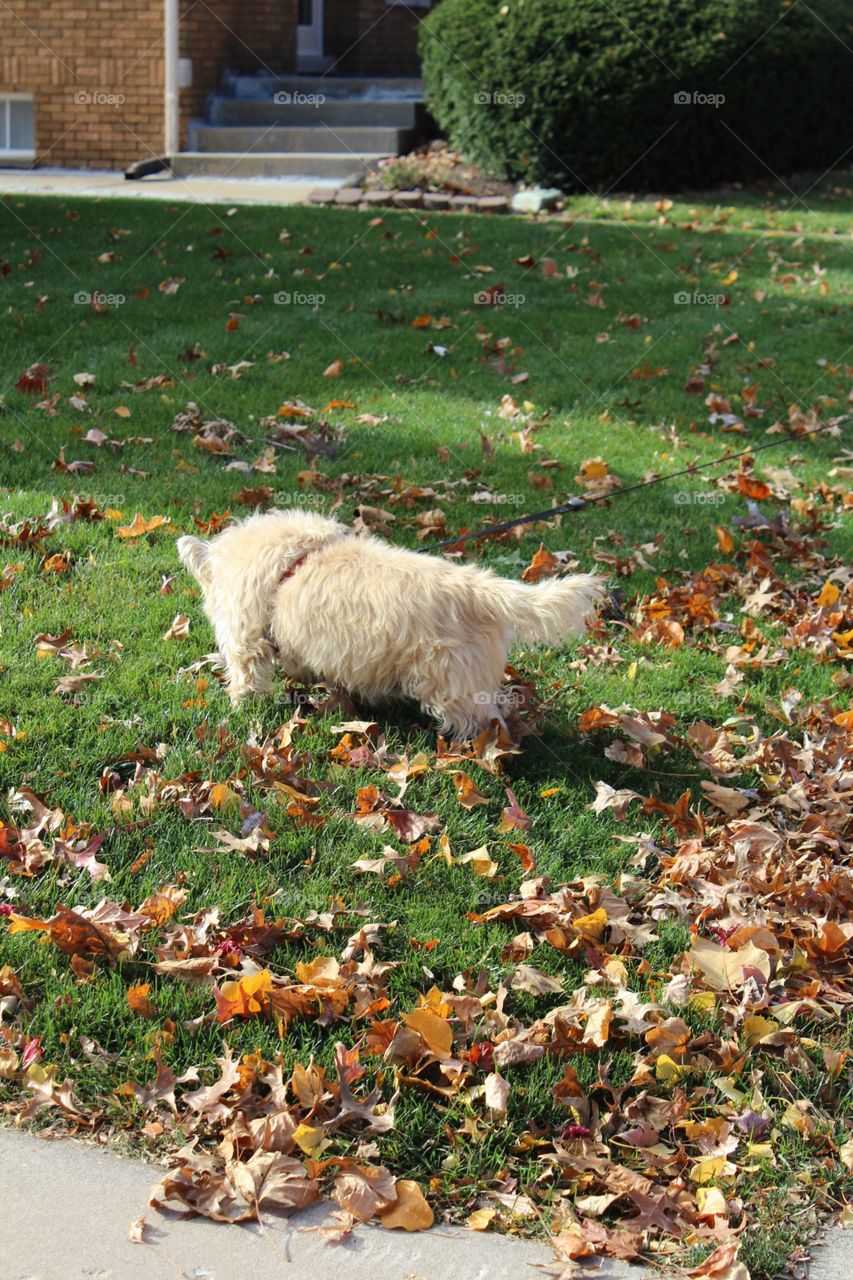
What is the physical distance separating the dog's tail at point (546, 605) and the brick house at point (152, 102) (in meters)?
12.4

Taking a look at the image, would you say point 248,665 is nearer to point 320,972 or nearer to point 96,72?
point 320,972

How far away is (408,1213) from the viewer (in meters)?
2.76

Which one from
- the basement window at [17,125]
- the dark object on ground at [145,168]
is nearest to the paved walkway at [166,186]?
the dark object on ground at [145,168]

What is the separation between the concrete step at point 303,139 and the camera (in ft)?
51.6

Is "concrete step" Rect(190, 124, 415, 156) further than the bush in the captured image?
Yes

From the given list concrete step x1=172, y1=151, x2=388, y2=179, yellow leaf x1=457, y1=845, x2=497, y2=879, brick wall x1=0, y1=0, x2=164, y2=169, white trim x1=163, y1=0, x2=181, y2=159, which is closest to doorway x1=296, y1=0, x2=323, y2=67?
white trim x1=163, y1=0, x2=181, y2=159

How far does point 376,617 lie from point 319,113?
14.0 metres

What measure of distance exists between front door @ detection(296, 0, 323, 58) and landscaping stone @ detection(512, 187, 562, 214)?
710cm

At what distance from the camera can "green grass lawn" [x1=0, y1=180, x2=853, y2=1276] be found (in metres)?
3.22

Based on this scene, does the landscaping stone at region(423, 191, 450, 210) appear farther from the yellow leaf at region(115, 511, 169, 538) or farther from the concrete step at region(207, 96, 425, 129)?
the yellow leaf at region(115, 511, 169, 538)

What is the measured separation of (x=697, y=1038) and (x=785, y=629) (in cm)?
270

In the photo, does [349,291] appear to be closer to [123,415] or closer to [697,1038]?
[123,415]

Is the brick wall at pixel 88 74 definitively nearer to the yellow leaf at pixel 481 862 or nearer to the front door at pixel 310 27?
the front door at pixel 310 27

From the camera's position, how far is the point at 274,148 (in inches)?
618
